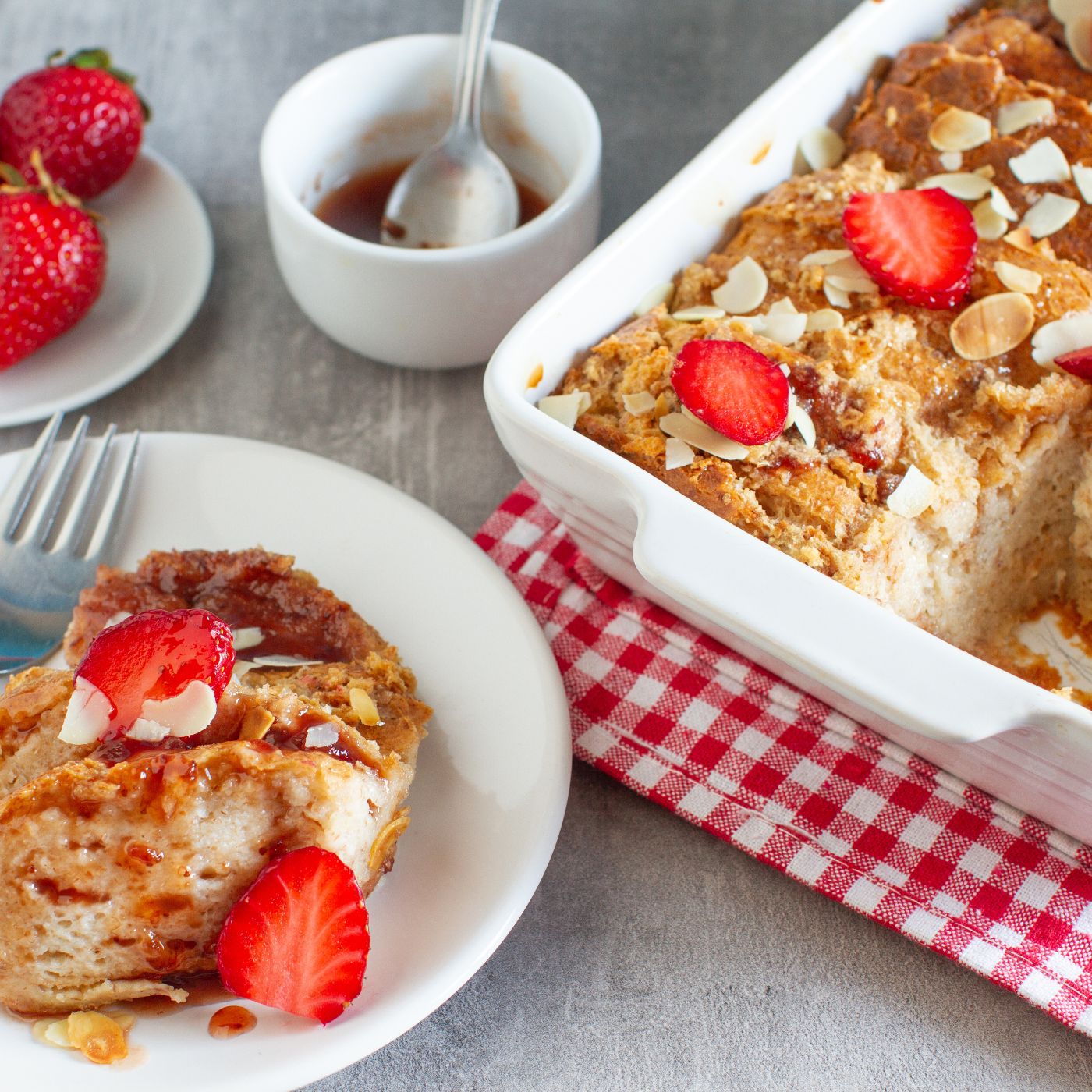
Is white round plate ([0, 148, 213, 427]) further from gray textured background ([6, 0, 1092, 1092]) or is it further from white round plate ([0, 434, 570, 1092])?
white round plate ([0, 434, 570, 1092])

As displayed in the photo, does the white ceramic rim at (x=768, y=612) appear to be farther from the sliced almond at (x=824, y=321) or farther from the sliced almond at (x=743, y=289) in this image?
the sliced almond at (x=824, y=321)

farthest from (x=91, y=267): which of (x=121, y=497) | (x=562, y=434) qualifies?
(x=562, y=434)

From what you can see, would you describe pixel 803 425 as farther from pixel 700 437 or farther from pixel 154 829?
pixel 154 829

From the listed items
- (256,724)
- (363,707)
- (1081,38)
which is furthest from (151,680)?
(1081,38)

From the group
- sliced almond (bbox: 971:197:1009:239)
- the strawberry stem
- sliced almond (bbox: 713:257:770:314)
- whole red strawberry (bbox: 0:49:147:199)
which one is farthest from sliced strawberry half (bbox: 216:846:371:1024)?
the strawberry stem

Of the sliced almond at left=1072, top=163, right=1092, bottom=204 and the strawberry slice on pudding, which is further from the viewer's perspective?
the sliced almond at left=1072, top=163, right=1092, bottom=204

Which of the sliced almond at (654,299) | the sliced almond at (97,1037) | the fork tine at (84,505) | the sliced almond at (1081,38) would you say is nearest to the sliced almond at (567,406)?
the sliced almond at (654,299)

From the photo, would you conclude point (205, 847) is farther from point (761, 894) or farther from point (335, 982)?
point (761, 894)
